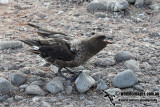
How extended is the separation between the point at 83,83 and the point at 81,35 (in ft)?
8.48

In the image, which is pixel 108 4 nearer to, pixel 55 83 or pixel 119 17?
pixel 119 17

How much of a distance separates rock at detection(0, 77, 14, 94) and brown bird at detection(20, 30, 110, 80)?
773 millimetres

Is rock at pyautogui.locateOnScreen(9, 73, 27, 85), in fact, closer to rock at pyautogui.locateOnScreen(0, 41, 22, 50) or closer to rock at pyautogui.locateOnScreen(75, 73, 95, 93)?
rock at pyautogui.locateOnScreen(75, 73, 95, 93)

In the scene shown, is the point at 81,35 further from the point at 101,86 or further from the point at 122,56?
the point at 101,86

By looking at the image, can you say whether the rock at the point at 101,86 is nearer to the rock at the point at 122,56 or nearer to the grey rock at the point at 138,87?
the grey rock at the point at 138,87

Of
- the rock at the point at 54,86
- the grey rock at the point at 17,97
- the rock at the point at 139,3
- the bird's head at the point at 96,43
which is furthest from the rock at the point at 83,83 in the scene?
the rock at the point at 139,3

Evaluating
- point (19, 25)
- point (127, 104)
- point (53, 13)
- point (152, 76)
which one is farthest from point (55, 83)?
point (53, 13)

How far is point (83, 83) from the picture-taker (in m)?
5.64

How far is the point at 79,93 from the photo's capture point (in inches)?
224

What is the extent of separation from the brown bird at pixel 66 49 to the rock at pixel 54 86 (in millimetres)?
369

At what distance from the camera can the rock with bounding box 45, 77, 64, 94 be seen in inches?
223

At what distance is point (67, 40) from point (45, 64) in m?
0.80

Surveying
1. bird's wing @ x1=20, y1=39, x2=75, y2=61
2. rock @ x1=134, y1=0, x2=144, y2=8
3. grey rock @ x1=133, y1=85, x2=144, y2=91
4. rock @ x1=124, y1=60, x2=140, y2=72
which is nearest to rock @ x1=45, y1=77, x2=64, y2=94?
bird's wing @ x1=20, y1=39, x2=75, y2=61

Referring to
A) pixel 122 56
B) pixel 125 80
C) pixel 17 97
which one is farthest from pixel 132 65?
pixel 17 97
